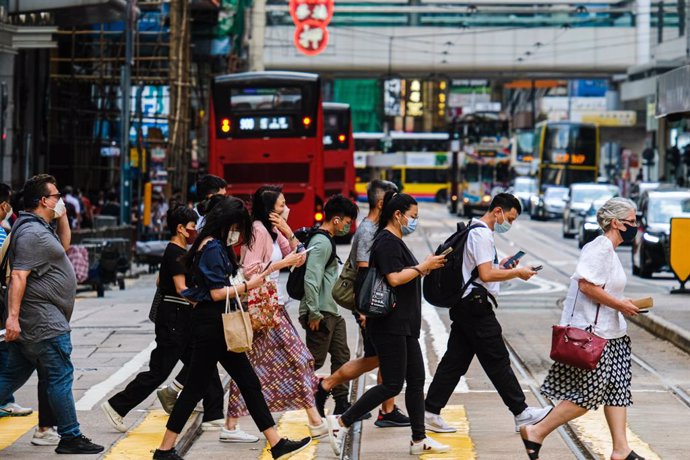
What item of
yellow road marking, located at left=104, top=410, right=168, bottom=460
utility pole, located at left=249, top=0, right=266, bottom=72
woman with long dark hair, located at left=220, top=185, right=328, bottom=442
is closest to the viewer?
yellow road marking, located at left=104, top=410, right=168, bottom=460

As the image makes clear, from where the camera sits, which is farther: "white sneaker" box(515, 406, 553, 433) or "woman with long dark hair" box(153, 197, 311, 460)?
"white sneaker" box(515, 406, 553, 433)

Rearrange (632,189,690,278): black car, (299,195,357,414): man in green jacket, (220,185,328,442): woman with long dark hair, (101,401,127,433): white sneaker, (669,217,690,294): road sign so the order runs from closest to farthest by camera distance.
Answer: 1. (220,185,328,442): woman with long dark hair
2. (101,401,127,433): white sneaker
3. (299,195,357,414): man in green jacket
4. (669,217,690,294): road sign
5. (632,189,690,278): black car

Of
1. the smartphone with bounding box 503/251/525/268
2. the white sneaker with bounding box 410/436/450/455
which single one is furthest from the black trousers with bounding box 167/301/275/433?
the smartphone with bounding box 503/251/525/268

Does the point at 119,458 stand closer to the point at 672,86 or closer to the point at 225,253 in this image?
the point at 225,253

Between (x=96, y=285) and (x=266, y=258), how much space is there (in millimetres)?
14569

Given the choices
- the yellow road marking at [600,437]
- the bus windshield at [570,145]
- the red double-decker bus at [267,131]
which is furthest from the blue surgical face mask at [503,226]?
the bus windshield at [570,145]

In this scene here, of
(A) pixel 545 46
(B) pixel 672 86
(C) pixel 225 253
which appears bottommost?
(C) pixel 225 253

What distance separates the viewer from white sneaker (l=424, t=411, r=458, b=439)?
1004 cm

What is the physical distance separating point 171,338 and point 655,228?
19.1 metres

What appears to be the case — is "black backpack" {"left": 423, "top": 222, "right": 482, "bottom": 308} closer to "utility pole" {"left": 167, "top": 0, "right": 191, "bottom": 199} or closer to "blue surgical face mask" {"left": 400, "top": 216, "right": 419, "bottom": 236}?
"blue surgical face mask" {"left": 400, "top": 216, "right": 419, "bottom": 236}

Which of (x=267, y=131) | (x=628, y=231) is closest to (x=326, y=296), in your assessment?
(x=628, y=231)

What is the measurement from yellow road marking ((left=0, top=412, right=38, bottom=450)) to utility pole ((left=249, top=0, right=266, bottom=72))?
174 feet

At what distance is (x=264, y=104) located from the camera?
30.4 meters

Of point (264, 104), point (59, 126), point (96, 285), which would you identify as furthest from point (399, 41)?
point (96, 285)
